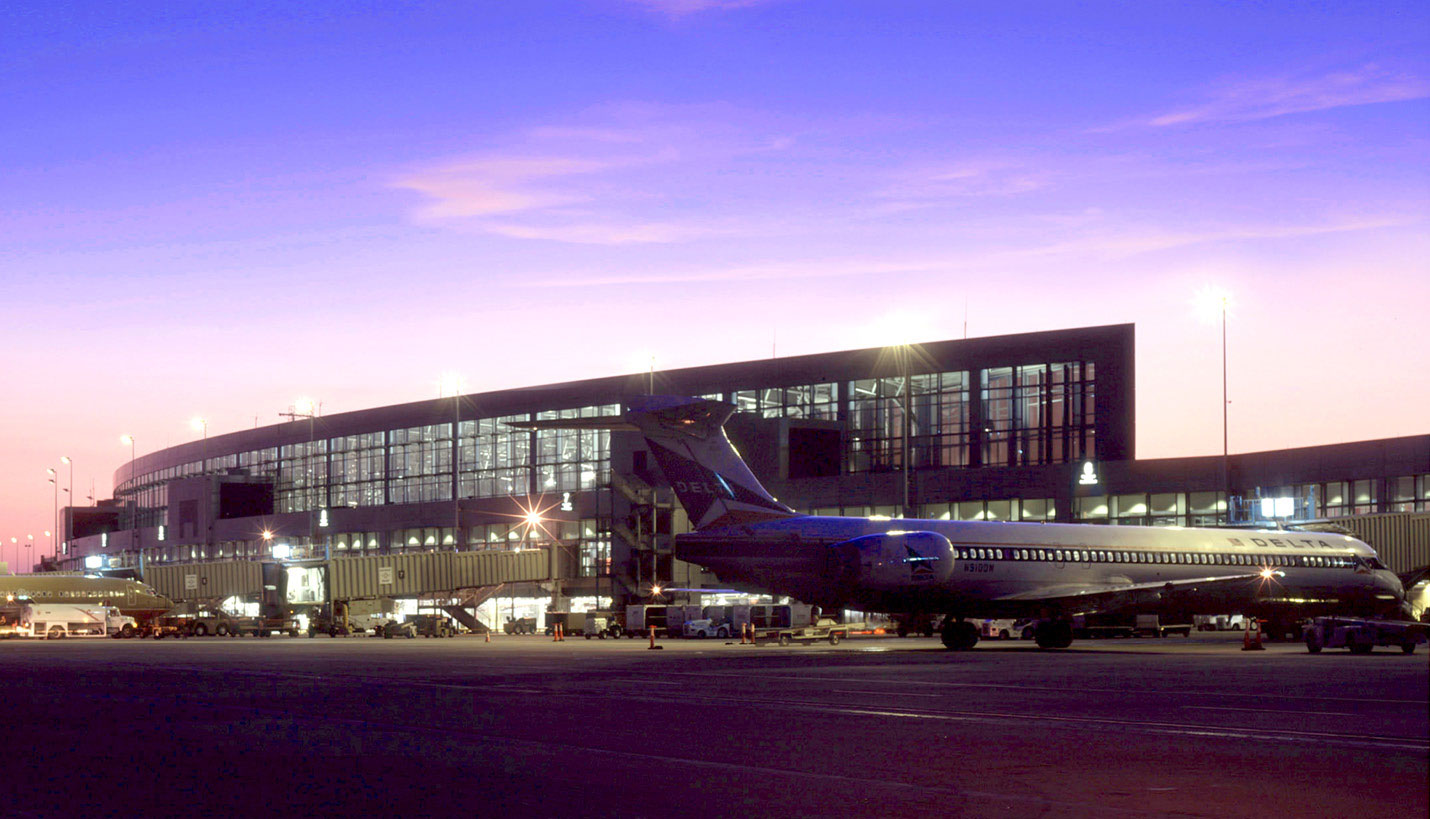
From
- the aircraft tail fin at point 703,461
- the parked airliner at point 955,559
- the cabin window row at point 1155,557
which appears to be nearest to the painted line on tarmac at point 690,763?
the parked airliner at point 955,559

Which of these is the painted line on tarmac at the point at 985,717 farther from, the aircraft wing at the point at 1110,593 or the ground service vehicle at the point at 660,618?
the ground service vehicle at the point at 660,618

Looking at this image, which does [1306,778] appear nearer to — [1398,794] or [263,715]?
[1398,794]

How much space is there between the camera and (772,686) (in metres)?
→ 30.2

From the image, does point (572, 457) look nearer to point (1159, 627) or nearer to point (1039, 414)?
point (1039, 414)

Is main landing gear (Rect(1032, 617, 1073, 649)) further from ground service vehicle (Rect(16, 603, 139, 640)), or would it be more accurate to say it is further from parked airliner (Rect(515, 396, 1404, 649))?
ground service vehicle (Rect(16, 603, 139, 640))

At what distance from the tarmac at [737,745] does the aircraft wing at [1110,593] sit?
20675 millimetres

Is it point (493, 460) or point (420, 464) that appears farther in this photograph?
point (420, 464)

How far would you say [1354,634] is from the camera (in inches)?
1694

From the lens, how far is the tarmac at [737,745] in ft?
44.1

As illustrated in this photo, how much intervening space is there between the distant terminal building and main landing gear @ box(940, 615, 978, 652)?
23.0 meters

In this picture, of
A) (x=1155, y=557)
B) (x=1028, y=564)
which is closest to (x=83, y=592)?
(x=1028, y=564)

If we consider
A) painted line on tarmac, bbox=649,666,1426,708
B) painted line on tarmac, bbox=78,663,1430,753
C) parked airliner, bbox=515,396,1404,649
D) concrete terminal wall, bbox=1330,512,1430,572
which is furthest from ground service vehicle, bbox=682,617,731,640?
painted line on tarmac, bbox=78,663,1430,753

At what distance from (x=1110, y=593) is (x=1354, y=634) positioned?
12.4 meters

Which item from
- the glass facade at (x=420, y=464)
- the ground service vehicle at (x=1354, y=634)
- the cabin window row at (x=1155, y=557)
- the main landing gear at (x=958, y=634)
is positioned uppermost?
the glass facade at (x=420, y=464)
